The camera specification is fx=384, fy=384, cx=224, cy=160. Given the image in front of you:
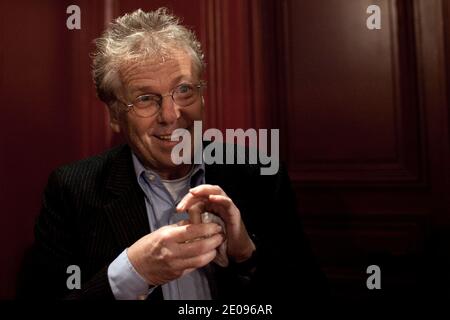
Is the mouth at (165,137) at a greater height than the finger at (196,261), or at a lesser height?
greater

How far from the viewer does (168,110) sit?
86cm

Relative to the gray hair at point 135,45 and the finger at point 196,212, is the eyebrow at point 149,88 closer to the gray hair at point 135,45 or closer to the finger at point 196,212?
the gray hair at point 135,45

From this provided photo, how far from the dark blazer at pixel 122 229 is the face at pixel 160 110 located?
9cm

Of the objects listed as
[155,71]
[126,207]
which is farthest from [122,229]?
[155,71]

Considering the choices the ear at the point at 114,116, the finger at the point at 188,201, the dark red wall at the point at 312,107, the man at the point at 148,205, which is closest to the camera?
the finger at the point at 188,201

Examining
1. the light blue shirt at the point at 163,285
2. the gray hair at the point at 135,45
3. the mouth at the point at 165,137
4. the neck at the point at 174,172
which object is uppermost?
the gray hair at the point at 135,45

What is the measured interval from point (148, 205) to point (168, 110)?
0.24 m

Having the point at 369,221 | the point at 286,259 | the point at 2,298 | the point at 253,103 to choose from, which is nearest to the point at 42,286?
the point at 2,298

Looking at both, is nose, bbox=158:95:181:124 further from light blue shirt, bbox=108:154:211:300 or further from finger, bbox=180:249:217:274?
finger, bbox=180:249:217:274

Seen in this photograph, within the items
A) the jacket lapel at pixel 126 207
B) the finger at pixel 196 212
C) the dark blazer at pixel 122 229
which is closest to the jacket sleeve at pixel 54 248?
the dark blazer at pixel 122 229

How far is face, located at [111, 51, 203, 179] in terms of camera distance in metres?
0.85

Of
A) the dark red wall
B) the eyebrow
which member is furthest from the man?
the dark red wall

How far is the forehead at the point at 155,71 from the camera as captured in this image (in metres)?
0.85

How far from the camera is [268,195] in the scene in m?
0.99
